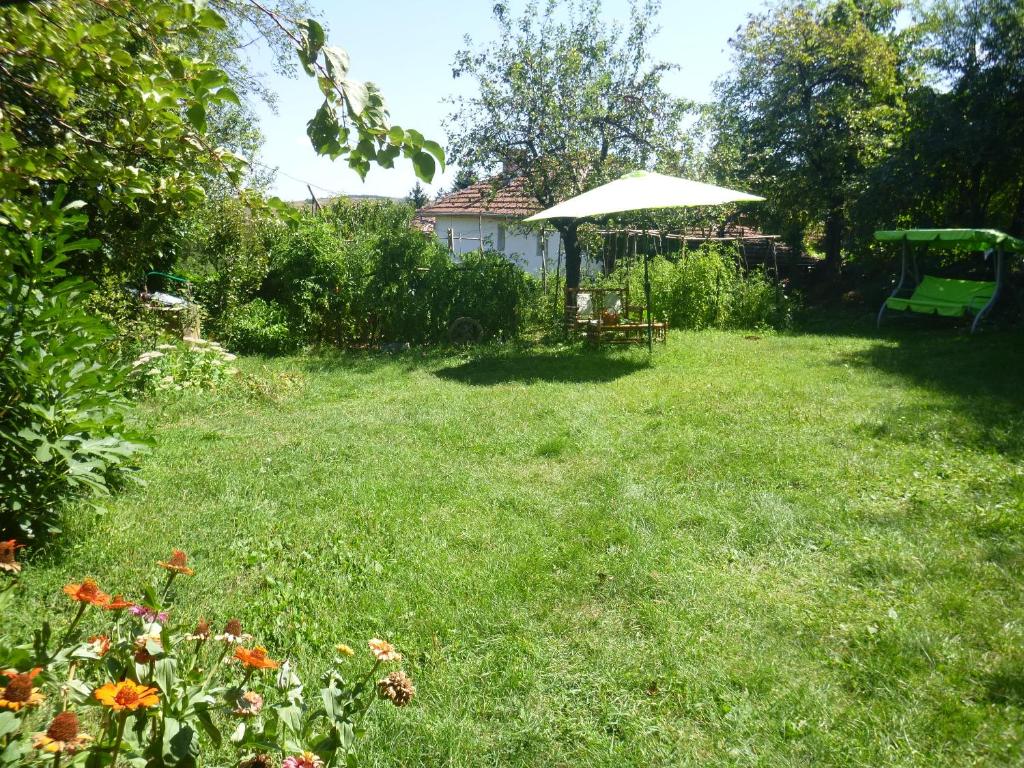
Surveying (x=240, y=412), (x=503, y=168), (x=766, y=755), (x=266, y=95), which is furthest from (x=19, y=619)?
(x=266, y=95)

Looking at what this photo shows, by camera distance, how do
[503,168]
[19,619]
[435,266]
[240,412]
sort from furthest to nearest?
[503,168]
[435,266]
[240,412]
[19,619]

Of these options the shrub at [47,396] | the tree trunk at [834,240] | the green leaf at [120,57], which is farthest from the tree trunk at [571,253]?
the green leaf at [120,57]

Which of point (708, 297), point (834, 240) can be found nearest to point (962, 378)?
point (708, 297)

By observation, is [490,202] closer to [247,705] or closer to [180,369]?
[180,369]

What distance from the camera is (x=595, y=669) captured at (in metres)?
2.50

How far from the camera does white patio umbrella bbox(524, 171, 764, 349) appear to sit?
787 cm

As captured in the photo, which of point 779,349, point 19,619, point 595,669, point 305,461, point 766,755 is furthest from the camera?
point 779,349

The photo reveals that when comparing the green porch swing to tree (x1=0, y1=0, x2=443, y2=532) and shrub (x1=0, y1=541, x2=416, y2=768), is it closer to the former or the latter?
tree (x1=0, y1=0, x2=443, y2=532)

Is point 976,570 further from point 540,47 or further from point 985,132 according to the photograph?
point 985,132

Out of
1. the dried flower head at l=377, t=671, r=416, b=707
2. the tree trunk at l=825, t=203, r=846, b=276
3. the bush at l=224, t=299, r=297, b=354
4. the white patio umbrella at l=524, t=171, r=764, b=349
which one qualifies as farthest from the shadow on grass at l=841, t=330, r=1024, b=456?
the bush at l=224, t=299, r=297, b=354

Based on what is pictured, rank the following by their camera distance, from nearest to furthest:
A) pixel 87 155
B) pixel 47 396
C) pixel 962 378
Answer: pixel 87 155
pixel 47 396
pixel 962 378

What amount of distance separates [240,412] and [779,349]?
7111 mm

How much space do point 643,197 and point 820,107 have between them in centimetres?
976

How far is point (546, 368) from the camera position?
8.60 metres
